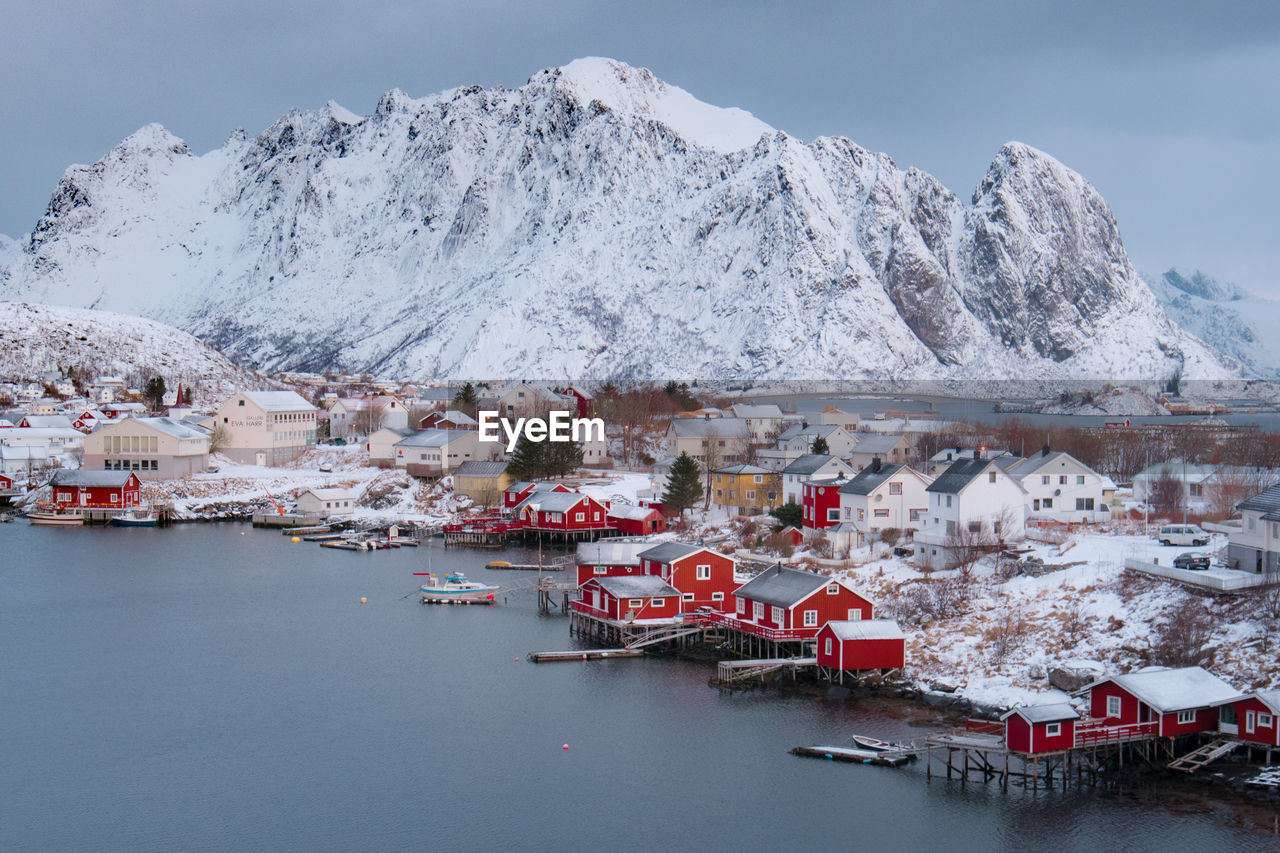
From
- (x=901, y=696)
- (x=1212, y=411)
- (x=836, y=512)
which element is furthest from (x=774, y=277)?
(x=901, y=696)

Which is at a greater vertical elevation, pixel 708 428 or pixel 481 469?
pixel 708 428

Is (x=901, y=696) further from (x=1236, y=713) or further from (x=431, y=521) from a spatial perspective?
(x=431, y=521)

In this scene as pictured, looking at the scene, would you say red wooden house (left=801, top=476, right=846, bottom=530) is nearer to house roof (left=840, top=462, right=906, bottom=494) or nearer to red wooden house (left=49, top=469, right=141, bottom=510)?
house roof (left=840, top=462, right=906, bottom=494)

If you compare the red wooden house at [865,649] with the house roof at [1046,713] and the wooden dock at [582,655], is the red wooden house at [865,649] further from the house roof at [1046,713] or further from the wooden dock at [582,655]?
the wooden dock at [582,655]

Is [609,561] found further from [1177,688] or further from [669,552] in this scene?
[1177,688]

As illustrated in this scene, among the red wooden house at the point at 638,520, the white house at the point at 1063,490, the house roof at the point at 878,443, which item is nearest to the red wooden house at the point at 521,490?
the red wooden house at the point at 638,520

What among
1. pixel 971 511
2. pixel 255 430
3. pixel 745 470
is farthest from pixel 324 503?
pixel 971 511
